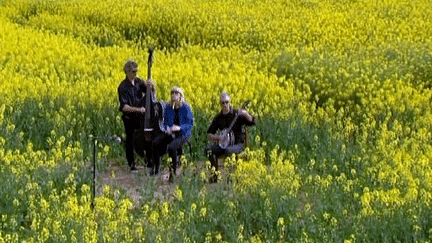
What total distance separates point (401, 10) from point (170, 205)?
66.8ft

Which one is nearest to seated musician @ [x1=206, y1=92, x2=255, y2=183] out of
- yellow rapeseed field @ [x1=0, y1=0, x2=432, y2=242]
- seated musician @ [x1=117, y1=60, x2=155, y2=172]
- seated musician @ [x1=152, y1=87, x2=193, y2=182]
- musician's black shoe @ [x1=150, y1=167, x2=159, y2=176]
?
yellow rapeseed field @ [x1=0, y1=0, x2=432, y2=242]

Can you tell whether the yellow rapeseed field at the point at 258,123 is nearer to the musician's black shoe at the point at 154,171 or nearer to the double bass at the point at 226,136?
the double bass at the point at 226,136

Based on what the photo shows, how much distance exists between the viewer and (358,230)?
359 inches

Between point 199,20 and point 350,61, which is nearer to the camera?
point 350,61

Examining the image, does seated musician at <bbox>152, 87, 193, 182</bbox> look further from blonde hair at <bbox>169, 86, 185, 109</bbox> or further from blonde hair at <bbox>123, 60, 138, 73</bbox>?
blonde hair at <bbox>123, 60, 138, 73</bbox>

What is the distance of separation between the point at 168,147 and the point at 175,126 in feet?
1.01

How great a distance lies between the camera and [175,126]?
11.0 meters

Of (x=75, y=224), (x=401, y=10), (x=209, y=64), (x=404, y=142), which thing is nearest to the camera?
(x=75, y=224)

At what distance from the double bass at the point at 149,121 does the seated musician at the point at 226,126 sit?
0.73 metres

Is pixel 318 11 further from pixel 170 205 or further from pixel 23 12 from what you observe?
pixel 170 205

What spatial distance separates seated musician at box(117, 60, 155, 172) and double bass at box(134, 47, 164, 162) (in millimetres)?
126

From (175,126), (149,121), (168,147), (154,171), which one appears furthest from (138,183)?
(175,126)

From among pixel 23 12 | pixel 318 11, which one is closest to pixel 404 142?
pixel 318 11

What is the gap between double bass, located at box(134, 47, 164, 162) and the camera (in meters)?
11.0
